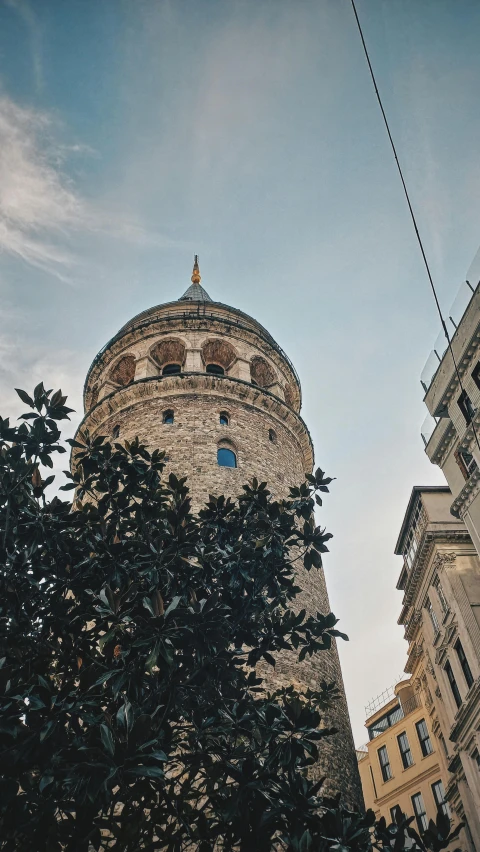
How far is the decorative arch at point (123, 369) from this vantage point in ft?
81.0

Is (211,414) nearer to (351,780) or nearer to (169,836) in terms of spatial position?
(351,780)

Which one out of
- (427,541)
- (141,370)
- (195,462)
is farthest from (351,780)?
(141,370)

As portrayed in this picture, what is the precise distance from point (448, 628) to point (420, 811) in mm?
10529

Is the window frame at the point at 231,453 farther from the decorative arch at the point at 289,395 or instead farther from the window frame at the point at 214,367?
the decorative arch at the point at 289,395

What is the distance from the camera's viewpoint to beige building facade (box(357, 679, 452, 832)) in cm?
2228

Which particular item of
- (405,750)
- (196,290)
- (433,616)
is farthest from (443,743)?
(196,290)

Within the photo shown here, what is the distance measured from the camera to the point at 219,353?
81.0 ft

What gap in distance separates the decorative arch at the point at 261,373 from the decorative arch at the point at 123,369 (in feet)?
15.3

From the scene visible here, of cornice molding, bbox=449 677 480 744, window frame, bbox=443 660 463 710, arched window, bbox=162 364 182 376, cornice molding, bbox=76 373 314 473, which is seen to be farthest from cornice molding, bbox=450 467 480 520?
arched window, bbox=162 364 182 376

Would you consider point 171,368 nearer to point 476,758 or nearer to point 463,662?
point 463,662

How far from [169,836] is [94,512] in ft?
13.4

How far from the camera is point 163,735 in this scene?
22.7 feet

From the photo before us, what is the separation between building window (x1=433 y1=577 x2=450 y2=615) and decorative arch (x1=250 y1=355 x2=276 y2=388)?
402 inches

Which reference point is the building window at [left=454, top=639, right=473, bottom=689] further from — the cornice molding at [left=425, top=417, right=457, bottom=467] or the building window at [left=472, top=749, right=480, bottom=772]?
the cornice molding at [left=425, top=417, right=457, bottom=467]
